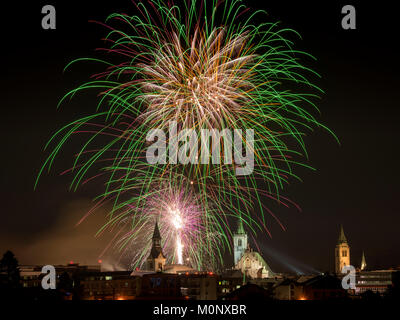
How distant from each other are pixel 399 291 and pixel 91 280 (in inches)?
2673

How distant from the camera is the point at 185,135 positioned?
56.4 metres

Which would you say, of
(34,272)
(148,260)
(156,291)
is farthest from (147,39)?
(34,272)

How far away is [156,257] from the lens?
447ft

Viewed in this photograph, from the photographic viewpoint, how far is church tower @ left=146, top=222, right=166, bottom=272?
13621 centimetres

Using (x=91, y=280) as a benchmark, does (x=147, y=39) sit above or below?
above

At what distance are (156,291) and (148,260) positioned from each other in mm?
27464

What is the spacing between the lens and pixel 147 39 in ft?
169

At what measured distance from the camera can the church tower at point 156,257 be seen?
447ft
